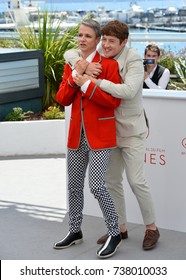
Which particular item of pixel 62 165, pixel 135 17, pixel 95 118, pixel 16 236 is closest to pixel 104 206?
pixel 95 118

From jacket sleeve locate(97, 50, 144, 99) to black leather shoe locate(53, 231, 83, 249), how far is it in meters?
1.25

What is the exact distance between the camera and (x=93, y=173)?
554 cm

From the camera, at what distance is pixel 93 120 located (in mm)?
5520

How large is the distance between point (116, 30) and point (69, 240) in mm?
1701

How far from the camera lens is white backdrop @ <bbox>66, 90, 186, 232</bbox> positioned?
6145 millimetres

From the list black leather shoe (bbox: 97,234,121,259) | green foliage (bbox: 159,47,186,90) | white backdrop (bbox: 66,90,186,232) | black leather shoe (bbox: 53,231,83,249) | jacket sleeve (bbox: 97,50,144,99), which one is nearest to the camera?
jacket sleeve (bbox: 97,50,144,99)

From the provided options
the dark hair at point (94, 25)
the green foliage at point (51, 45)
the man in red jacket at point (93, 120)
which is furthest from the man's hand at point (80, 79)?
the green foliage at point (51, 45)

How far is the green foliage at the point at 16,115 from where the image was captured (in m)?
10.1

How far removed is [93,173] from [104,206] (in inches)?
10.7

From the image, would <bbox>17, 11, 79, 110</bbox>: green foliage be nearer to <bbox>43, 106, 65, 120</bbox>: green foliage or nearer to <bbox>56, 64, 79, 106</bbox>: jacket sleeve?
<bbox>43, 106, 65, 120</bbox>: green foliage

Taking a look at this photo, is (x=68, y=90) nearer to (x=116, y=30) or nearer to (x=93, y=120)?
(x=93, y=120)

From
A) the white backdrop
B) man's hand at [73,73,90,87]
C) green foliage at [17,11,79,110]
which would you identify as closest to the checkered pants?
man's hand at [73,73,90,87]

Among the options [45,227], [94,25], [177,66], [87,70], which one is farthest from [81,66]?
[177,66]

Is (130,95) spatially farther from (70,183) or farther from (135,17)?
(135,17)
